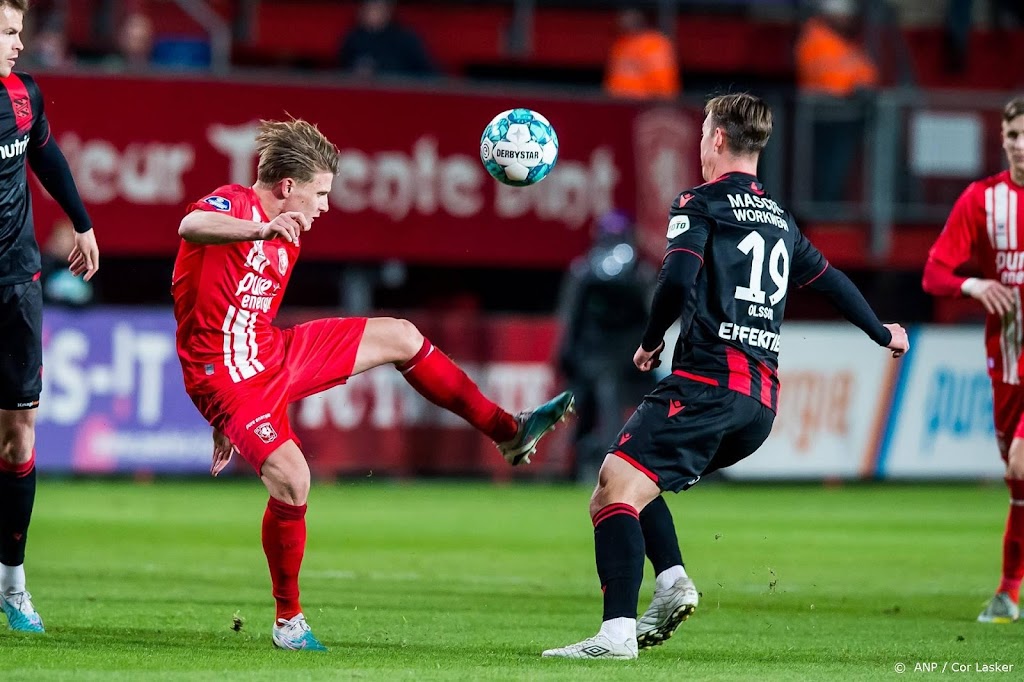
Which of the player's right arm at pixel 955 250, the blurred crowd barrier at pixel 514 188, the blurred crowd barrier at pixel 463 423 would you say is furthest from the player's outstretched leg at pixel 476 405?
the blurred crowd barrier at pixel 514 188

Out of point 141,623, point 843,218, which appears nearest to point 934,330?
point 843,218

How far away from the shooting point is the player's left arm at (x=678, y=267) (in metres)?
6.30

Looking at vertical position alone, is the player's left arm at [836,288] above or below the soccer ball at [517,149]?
below

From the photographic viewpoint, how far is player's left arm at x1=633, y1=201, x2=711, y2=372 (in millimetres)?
6297

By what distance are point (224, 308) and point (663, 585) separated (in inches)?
80.5

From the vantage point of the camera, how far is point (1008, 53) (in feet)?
69.3

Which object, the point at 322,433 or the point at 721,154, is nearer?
the point at 721,154

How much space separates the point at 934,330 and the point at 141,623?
1137 centimetres

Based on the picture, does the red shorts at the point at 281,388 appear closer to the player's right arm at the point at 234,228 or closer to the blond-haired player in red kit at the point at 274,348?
the blond-haired player in red kit at the point at 274,348

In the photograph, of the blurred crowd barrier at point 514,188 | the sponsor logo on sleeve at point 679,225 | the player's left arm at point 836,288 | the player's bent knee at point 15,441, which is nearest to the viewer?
the sponsor logo on sleeve at point 679,225

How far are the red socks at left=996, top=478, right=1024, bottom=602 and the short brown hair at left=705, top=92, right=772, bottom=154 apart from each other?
2.66 m

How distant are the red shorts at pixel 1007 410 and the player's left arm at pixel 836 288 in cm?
166

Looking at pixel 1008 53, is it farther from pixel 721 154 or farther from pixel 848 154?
pixel 721 154

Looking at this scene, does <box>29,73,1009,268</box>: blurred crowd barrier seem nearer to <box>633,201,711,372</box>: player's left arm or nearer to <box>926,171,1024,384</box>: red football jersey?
<box>926,171,1024,384</box>: red football jersey
